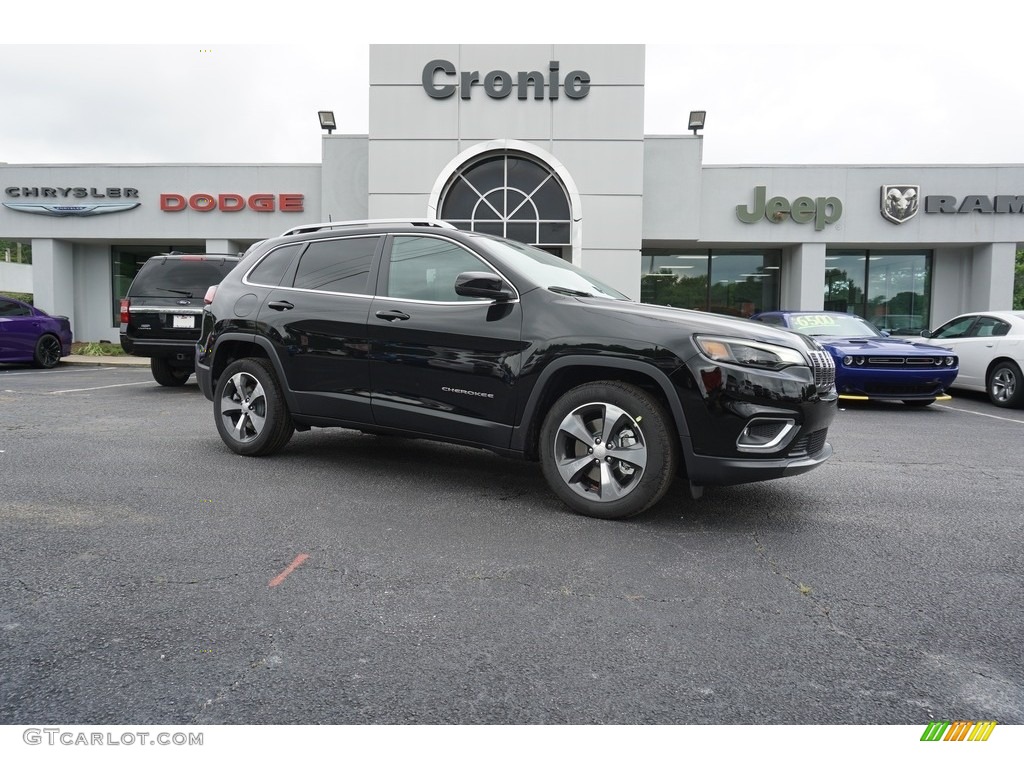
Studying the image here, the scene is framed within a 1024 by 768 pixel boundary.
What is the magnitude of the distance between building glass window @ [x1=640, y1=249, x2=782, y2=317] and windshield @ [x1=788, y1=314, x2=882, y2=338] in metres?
9.59

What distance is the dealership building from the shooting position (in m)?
16.3

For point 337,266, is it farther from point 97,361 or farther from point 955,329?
point 97,361

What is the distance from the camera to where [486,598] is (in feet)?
9.36

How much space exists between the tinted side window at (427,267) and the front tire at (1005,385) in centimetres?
928

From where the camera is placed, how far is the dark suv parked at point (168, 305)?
9.30 m

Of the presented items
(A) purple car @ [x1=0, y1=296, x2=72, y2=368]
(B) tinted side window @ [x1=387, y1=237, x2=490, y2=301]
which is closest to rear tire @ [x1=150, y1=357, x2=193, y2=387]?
(A) purple car @ [x1=0, y1=296, x2=72, y2=368]

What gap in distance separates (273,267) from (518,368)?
2543 millimetres

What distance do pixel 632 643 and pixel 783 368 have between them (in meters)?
1.96

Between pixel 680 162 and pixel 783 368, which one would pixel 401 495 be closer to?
pixel 783 368

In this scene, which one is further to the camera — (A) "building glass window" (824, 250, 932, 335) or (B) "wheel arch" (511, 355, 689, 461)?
(A) "building glass window" (824, 250, 932, 335)

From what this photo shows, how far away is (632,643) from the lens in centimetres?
249

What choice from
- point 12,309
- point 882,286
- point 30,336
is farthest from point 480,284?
point 882,286

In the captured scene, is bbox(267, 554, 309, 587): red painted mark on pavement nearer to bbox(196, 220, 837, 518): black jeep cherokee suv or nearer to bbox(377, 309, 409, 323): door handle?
bbox(196, 220, 837, 518): black jeep cherokee suv

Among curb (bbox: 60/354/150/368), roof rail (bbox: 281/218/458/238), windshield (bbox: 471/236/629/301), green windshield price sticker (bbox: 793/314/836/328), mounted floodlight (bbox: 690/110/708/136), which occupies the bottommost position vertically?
curb (bbox: 60/354/150/368)
